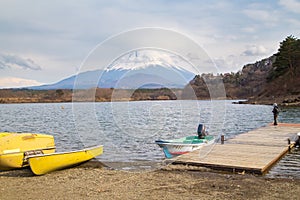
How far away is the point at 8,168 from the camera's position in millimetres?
12867

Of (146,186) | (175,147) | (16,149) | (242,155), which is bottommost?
(146,186)

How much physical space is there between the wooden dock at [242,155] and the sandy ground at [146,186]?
0.63 meters

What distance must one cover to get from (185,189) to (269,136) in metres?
13.3

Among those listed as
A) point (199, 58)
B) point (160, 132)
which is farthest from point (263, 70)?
point (199, 58)

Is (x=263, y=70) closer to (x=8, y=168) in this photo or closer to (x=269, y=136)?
(x=269, y=136)

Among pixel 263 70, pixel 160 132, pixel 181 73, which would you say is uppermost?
pixel 263 70

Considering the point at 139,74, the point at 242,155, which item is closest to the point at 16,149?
the point at 139,74

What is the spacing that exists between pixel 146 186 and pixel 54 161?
4298 mm

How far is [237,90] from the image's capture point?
157m

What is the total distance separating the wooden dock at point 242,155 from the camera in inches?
492

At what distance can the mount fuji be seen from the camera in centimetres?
1194

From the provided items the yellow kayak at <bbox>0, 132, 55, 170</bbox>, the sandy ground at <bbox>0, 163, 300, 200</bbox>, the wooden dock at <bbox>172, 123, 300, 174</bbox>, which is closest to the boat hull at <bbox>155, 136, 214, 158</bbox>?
the wooden dock at <bbox>172, 123, 300, 174</bbox>

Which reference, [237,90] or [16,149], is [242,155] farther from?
[237,90]

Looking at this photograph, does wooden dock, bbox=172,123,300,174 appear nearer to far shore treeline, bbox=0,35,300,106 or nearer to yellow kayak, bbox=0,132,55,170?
far shore treeline, bbox=0,35,300,106
